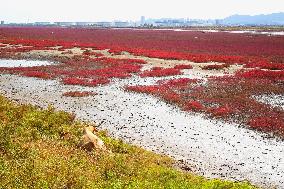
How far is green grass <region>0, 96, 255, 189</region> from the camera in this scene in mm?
9617

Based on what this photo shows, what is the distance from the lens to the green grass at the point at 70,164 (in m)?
9.62

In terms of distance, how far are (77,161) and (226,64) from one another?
3069 cm

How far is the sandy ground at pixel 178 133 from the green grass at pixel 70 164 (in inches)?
64.2

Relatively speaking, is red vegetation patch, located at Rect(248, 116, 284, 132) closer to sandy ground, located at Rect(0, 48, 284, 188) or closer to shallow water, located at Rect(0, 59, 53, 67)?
sandy ground, located at Rect(0, 48, 284, 188)

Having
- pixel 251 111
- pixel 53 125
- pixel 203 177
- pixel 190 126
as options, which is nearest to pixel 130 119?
pixel 190 126

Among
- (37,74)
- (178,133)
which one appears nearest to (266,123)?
(178,133)

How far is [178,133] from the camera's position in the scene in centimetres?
1809

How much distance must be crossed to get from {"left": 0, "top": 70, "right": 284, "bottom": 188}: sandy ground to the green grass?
5.35 feet

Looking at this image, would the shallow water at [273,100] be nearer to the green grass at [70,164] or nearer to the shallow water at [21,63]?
the green grass at [70,164]

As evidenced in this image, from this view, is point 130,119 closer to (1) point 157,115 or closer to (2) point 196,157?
(1) point 157,115

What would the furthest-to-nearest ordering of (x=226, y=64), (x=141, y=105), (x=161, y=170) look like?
(x=226, y=64)
(x=141, y=105)
(x=161, y=170)

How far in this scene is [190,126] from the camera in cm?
1922

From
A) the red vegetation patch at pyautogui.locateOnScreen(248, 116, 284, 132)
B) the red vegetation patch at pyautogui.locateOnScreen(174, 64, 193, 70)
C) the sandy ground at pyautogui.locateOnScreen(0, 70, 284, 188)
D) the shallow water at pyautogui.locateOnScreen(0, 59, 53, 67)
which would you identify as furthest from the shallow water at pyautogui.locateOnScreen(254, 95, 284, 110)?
the shallow water at pyautogui.locateOnScreen(0, 59, 53, 67)

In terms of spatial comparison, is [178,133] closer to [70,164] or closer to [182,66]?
[70,164]
